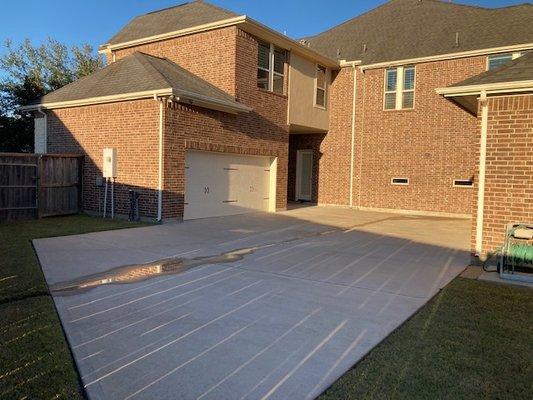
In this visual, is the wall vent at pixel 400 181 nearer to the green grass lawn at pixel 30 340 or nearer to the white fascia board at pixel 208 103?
the white fascia board at pixel 208 103

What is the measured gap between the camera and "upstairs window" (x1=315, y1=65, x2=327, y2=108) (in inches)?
728

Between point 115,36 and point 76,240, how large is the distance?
12.4 meters

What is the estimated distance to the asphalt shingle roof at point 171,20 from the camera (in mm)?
15578

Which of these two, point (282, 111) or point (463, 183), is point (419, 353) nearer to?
point (282, 111)

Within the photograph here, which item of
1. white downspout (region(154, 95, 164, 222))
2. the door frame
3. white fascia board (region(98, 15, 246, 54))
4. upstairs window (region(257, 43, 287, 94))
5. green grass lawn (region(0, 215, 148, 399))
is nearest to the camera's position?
green grass lawn (region(0, 215, 148, 399))

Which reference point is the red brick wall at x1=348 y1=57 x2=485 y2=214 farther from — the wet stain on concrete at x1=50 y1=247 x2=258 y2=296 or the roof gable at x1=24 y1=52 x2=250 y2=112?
the wet stain on concrete at x1=50 y1=247 x2=258 y2=296

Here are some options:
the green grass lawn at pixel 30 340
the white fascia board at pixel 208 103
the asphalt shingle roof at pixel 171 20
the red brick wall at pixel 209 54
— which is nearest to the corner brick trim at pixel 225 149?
the white fascia board at pixel 208 103

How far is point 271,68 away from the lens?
15906 mm

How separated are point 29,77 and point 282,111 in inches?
921

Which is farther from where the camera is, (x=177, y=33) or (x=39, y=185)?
(x=177, y=33)

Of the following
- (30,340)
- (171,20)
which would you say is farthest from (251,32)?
(30,340)

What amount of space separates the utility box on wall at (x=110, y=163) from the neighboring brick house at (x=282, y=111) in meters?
0.21

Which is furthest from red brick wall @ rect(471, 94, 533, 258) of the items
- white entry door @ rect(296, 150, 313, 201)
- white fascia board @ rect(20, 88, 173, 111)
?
white entry door @ rect(296, 150, 313, 201)

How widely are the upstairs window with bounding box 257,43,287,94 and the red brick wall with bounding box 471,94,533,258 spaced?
30.6 feet
